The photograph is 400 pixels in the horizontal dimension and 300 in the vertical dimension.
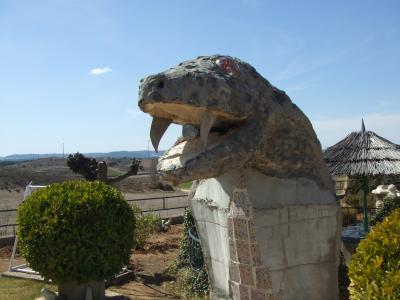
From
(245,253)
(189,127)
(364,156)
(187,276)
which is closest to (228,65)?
(189,127)

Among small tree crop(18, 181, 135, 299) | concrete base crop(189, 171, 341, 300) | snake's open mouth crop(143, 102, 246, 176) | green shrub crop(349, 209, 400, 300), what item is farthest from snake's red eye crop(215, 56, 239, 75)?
small tree crop(18, 181, 135, 299)

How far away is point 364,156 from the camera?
900 cm

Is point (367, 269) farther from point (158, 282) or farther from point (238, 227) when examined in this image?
point (158, 282)

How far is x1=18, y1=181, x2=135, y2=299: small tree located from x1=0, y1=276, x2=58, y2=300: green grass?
1051 mm

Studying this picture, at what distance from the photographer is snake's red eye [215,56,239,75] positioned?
3.32 metres

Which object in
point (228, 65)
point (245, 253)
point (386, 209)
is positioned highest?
point (228, 65)

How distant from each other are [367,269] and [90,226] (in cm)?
480

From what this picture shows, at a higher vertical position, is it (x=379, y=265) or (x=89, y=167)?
(x=89, y=167)

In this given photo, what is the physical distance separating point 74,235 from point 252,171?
418cm

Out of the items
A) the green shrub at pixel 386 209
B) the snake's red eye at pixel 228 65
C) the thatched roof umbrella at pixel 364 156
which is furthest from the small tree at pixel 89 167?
the snake's red eye at pixel 228 65

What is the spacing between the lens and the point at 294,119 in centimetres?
367

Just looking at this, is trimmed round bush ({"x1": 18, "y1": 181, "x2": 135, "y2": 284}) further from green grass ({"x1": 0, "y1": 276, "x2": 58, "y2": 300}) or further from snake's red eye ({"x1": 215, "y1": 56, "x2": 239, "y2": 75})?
snake's red eye ({"x1": 215, "y1": 56, "x2": 239, "y2": 75})

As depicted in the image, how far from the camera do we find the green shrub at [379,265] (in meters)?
2.94

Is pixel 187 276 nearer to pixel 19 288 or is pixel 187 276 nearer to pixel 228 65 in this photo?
pixel 19 288
